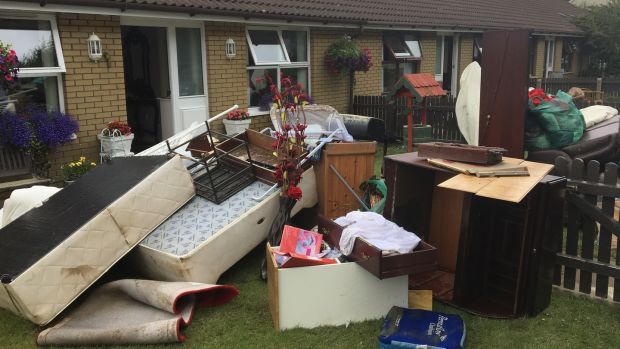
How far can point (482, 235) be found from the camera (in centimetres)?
437

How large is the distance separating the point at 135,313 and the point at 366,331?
1693mm

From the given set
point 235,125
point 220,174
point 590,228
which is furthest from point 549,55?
point 220,174

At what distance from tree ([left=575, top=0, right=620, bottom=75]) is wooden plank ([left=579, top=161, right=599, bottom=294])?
20423 mm

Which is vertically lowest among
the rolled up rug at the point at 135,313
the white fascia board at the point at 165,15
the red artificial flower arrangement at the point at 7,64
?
the rolled up rug at the point at 135,313

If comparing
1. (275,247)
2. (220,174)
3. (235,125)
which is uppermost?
(235,125)

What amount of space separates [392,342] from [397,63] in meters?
11.7

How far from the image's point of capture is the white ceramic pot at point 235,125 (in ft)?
31.5

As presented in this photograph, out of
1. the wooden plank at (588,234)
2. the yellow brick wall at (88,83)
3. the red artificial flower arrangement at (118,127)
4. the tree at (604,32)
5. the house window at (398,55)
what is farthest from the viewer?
the tree at (604,32)

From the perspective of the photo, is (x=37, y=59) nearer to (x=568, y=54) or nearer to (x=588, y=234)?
(x=588, y=234)

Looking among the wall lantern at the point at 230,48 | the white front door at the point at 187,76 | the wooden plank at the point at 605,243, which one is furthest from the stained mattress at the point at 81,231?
the wall lantern at the point at 230,48

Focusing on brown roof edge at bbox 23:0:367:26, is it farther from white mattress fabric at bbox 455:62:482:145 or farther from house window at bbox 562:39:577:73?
house window at bbox 562:39:577:73

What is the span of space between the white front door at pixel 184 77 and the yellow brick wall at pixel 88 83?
1119mm

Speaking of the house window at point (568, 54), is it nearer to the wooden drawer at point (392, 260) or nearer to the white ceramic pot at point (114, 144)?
the white ceramic pot at point (114, 144)

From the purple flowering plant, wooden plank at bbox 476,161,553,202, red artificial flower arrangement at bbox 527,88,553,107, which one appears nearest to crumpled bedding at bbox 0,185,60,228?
the purple flowering plant
